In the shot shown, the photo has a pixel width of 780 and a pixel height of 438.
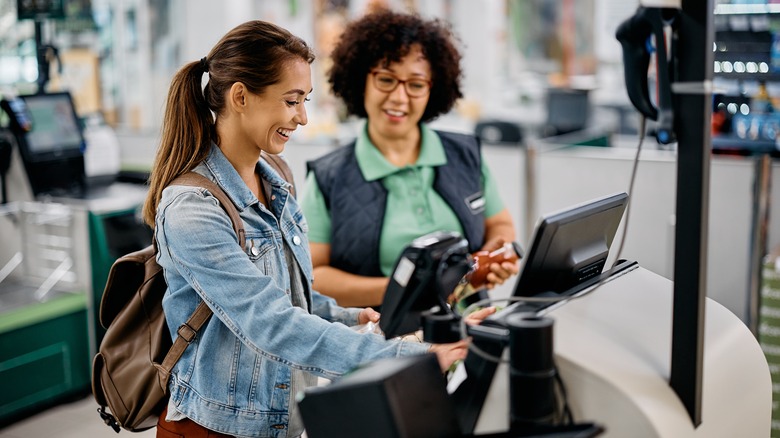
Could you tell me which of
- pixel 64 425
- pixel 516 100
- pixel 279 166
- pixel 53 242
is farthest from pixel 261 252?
pixel 516 100

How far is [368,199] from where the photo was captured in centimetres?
262

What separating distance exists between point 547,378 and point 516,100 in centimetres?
977

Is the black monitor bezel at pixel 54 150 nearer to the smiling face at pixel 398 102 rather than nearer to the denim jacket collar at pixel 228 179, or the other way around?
the smiling face at pixel 398 102

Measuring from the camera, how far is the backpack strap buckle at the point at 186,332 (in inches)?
68.0

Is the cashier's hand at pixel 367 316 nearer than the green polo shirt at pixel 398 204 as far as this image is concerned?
Yes

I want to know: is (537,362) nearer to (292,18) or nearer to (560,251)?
(560,251)

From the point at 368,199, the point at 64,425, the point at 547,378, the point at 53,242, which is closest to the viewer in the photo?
the point at 547,378

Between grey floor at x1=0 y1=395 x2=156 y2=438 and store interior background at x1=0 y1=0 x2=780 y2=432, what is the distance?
240mm

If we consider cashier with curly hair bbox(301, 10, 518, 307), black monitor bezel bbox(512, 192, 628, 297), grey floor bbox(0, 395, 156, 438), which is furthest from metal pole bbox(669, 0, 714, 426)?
grey floor bbox(0, 395, 156, 438)

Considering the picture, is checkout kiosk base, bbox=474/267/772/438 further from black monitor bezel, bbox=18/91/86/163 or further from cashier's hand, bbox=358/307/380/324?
black monitor bezel, bbox=18/91/86/163

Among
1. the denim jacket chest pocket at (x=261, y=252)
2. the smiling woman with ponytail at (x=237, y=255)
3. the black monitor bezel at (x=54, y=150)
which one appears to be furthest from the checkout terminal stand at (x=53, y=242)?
the denim jacket chest pocket at (x=261, y=252)

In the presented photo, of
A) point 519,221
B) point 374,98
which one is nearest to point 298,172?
point 519,221

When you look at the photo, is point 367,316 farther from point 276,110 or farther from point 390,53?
point 390,53

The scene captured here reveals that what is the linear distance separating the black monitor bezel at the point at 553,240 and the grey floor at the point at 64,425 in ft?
8.65
